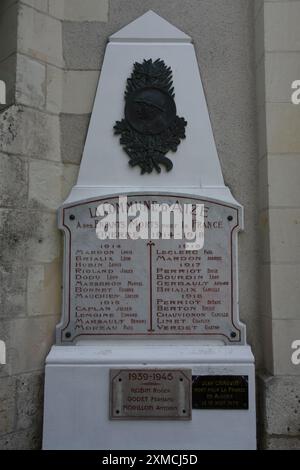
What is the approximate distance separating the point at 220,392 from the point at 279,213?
1339 mm

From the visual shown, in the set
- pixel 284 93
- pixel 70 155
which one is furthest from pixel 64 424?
pixel 284 93

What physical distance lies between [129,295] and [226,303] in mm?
720

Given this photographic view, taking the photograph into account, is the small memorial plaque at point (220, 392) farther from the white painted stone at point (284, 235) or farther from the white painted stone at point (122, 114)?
the white painted stone at point (122, 114)

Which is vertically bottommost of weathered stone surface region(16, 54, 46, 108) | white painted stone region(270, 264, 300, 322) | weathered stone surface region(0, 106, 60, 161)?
white painted stone region(270, 264, 300, 322)

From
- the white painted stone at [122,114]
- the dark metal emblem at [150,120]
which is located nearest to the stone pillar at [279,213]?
the white painted stone at [122,114]

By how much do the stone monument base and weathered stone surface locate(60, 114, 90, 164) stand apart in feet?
4.96

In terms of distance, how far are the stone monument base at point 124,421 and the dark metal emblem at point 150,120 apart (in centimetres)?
145

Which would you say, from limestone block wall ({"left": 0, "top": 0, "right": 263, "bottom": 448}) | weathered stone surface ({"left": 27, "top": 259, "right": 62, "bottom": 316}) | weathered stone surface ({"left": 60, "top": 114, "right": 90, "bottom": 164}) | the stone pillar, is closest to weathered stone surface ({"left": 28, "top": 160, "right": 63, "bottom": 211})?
limestone block wall ({"left": 0, "top": 0, "right": 263, "bottom": 448})

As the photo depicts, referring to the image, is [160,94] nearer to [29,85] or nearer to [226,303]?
[29,85]

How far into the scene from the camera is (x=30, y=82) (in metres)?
3.26

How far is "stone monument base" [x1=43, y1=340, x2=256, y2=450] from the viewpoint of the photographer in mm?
2938

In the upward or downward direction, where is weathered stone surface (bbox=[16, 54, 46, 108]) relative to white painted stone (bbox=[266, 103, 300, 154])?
upward

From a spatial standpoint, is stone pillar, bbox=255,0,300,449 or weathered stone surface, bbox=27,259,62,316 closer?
stone pillar, bbox=255,0,300,449

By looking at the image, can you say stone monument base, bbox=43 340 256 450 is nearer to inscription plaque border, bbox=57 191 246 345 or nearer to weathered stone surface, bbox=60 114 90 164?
inscription plaque border, bbox=57 191 246 345
